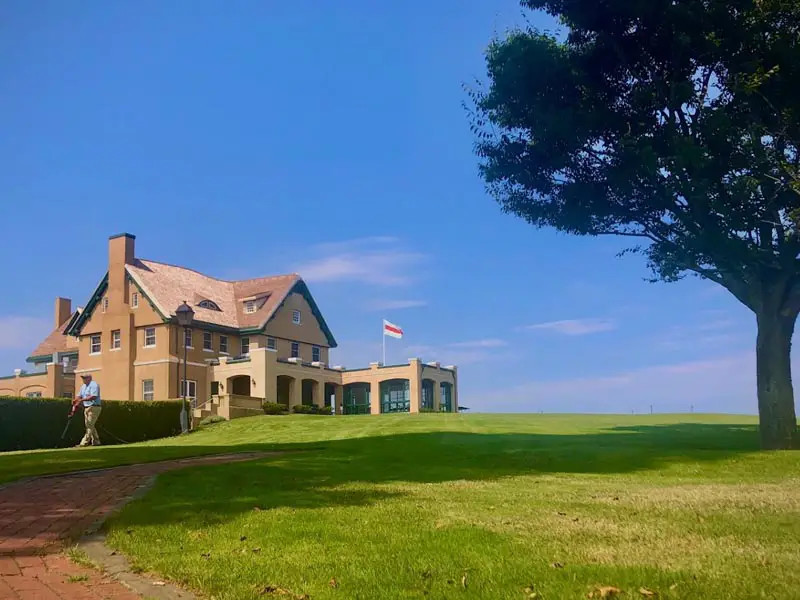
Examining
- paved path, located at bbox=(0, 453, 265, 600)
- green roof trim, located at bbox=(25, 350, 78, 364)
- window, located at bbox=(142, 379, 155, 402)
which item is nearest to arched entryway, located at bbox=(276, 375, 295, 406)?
window, located at bbox=(142, 379, 155, 402)

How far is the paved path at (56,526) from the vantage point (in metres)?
4.97

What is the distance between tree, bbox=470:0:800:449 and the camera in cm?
1631

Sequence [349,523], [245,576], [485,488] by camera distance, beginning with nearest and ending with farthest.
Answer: [245,576], [349,523], [485,488]

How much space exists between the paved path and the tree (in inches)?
491

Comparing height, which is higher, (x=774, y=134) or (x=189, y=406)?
(x=774, y=134)

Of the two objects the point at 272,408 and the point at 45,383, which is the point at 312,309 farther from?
the point at 45,383

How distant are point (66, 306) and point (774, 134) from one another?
56905 millimetres

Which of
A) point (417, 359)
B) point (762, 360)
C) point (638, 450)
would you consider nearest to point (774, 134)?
point (762, 360)

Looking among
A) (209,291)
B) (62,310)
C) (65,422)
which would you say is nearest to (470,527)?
(65,422)

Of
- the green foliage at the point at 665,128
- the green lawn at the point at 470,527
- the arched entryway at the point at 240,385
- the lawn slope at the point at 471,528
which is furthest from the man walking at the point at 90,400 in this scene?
the arched entryway at the point at 240,385

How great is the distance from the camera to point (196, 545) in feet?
19.8

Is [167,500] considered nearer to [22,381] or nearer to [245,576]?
[245,576]

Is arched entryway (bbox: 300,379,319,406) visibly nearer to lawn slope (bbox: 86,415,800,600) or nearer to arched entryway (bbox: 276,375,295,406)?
arched entryway (bbox: 276,375,295,406)

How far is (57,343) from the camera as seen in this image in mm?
56469
